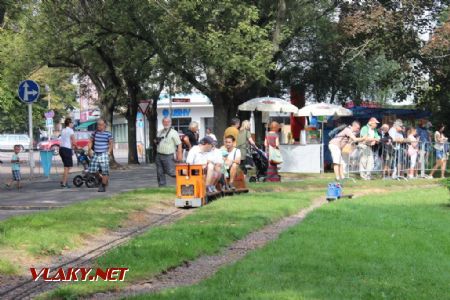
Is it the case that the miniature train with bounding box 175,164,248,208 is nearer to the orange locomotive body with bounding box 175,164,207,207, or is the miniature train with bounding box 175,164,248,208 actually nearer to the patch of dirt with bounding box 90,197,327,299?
the orange locomotive body with bounding box 175,164,207,207

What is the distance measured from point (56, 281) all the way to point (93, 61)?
2440 centimetres

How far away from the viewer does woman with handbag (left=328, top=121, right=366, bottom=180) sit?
18516 mm

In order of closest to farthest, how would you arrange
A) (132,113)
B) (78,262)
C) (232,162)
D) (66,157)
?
(78,262), (232,162), (66,157), (132,113)

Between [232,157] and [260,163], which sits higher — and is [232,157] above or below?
above

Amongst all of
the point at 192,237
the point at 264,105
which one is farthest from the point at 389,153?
the point at 192,237

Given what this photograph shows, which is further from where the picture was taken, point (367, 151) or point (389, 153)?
point (389, 153)

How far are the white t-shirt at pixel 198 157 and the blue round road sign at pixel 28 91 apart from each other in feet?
24.7

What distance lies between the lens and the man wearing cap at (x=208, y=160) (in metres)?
14.8

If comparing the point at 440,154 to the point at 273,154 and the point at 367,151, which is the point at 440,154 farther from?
the point at 273,154

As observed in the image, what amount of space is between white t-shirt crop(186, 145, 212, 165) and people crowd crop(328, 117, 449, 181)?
5955 millimetres

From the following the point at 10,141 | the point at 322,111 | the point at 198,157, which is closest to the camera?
the point at 198,157

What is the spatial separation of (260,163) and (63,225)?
414 inches

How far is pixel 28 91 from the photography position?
67.3 feet

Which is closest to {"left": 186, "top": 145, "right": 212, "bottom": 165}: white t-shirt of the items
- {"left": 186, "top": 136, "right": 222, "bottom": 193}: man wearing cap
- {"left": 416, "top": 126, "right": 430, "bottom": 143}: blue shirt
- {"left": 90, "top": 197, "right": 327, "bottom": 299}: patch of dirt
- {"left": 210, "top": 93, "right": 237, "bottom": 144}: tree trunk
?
{"left": 186, "top": 136, "right": 222, "bottom": 193}: man wearing cap
